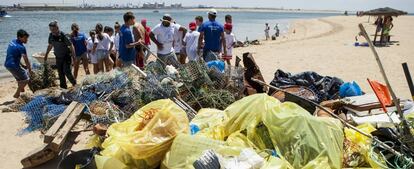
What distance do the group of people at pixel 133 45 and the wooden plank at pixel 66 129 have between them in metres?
1.82

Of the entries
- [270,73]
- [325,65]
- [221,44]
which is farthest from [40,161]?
[325,65]

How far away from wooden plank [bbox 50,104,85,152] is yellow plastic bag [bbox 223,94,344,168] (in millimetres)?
1939

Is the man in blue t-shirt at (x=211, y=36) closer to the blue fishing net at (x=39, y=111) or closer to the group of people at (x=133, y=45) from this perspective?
the group of people at (x=133, y=45)

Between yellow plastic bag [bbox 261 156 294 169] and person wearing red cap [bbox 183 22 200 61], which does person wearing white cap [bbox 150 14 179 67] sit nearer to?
person wearing red cap [bbox 183 22 200 61]

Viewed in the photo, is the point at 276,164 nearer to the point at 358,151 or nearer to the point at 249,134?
the point at 249,134

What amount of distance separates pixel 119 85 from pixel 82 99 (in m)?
0.57

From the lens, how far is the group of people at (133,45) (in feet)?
22.3

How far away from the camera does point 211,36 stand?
7.28 m

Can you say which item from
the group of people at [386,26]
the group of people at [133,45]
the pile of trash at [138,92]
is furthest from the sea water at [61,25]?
the group of people at [386,26]

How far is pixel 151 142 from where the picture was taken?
3145mm

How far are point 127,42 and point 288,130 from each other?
4.55m

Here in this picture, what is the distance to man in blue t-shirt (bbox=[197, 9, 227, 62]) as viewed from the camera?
7266 millimetres

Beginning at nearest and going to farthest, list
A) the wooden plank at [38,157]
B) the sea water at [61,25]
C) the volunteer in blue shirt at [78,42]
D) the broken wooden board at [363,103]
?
the wooden plank at [38,157]
the broken wooden board at [363,103]
the volunteer in blue shirt at [78,42]
the sea water at [61,25]

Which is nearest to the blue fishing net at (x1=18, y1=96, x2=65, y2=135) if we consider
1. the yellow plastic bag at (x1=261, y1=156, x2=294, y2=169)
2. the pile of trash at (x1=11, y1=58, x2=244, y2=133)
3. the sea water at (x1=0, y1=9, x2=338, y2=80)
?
the pile of trash at (x1=11, y1=58, x2=244, y2=133)
